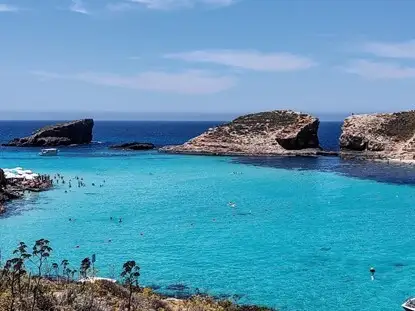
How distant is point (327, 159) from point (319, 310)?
82.5 meters

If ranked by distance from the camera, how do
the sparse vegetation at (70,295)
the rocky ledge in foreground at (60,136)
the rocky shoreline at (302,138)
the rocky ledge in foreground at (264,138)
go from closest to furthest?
the sparse vegetation at (70,295)
the rocky shoreline at (302,138)
the rocky ledge in foreground at (264,138)
the rocky ledge in foreground at (60,136)

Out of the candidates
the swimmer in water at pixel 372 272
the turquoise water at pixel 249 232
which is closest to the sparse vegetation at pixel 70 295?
the turquoise water at pixel 249 232

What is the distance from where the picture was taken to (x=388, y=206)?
57.3 m

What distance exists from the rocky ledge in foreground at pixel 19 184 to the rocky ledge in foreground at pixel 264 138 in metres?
50.7

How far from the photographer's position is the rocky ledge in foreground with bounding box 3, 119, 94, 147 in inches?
5778

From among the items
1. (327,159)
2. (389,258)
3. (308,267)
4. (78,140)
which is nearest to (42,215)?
(308,267)

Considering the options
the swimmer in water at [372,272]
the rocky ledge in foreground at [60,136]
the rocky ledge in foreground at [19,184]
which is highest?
the rocky ledge in foreground at [60,136]

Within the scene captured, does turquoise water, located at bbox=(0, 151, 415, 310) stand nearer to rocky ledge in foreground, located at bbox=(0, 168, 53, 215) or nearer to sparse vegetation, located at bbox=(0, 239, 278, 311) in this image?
rocky ledge in foreground, located at bbox=(0, 168, 53, 215)

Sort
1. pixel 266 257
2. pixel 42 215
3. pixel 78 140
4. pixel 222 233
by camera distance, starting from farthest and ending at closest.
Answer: pixel 78 140 < pixel 42 215 < pixel 222 233 < pixel 266 257

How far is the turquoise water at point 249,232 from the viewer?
31719mm

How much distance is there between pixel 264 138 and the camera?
12706 cm

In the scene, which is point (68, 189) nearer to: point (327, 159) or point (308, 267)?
point (308, 267)

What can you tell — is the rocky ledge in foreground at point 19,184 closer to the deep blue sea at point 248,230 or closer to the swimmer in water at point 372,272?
the deep blue sea at point 248,230

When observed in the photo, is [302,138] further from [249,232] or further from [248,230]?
[249,232]
